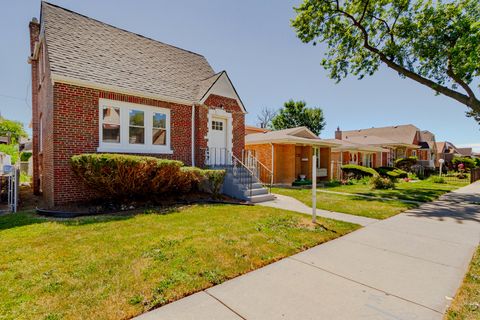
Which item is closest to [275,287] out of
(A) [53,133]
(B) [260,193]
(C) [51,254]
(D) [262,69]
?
(C) [51,254]

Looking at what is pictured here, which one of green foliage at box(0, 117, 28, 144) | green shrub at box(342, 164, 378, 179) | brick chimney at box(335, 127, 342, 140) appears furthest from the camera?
green foliage at box(0, 117, 28, 144)

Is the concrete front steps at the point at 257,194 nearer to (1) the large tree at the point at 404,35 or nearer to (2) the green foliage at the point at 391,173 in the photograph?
(1) the large tree at the point at 404,35

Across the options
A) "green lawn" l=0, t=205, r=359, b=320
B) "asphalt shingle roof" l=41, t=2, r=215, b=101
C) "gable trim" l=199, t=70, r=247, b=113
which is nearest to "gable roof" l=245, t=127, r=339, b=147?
"gable trim" l=199, t=70, r=247, b=113

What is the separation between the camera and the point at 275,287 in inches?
123

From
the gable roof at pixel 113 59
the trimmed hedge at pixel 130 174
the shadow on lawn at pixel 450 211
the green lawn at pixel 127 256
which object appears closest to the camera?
the green lawn at pixel 127 256

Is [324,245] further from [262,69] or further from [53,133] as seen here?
[262,69]

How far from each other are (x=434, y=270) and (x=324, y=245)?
5.71 ft

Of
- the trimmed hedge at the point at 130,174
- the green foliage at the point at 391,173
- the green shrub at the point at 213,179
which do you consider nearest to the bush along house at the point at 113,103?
the trimmed hedge at the point at 130,174

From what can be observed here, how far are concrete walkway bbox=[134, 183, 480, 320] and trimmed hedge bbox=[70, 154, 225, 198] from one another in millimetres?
5265

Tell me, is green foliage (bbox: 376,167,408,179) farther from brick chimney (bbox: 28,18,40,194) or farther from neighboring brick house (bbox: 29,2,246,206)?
brick chimney (bbox: 28,18,40,194)

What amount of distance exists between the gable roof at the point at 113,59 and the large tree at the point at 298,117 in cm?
2876

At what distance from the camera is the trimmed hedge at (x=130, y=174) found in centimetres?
688

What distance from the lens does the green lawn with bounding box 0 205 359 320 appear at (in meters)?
2.68

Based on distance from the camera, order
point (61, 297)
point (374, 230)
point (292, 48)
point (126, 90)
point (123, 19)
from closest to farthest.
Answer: point (61, 297)
point (374, 230)
point (126, 90)
point (123, 19)
point (292, 48)
